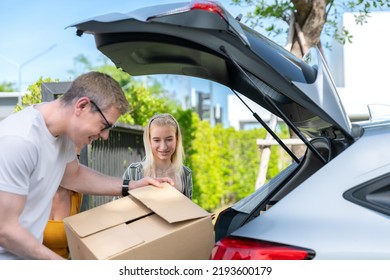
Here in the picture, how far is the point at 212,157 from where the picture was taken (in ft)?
46.3

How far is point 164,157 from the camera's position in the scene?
4414 mm

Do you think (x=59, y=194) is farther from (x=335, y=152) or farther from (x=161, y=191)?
(x=335, y=152)

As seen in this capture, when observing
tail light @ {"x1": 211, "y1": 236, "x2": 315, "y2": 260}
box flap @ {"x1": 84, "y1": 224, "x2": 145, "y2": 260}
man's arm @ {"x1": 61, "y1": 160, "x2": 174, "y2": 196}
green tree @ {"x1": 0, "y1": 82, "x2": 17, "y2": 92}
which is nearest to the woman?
man's arm @ {"x1": 61, "y1": 160, "x2": 174, "y2": 196}

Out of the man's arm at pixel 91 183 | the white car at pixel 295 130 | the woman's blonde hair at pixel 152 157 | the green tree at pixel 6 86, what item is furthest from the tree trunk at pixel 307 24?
the green tree at pixel 6 86

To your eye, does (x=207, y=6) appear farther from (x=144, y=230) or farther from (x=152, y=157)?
(x=152, y=157)

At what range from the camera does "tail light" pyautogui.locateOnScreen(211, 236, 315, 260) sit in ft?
7.37

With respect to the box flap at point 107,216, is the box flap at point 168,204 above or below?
above

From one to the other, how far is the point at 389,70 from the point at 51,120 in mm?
19401

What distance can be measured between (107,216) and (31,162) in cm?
38

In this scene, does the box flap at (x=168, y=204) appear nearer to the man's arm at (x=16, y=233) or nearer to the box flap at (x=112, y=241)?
the box flap at (x=112, y=241)

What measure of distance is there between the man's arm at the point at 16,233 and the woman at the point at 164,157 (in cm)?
179

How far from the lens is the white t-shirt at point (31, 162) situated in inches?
98.1
